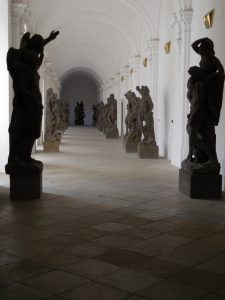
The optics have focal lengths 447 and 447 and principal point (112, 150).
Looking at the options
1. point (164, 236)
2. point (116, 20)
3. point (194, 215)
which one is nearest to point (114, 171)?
point (194, 215)

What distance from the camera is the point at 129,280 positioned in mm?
4090

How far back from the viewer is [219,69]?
318 inches

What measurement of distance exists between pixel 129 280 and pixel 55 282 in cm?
67

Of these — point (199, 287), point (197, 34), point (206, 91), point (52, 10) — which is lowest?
point (199, 287)

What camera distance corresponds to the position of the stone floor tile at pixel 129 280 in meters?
3.92

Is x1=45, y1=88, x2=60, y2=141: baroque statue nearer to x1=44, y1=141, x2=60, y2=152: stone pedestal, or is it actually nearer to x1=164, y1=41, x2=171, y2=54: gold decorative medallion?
x1=44, y1=141, x2=60, y2=152: stone pedestal

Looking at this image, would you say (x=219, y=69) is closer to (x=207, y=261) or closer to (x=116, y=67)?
(x=207, y=261)

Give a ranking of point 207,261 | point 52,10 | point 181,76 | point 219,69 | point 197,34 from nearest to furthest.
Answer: point 207,261, point 219,69, point 197,34, point 181,76, point 52,10

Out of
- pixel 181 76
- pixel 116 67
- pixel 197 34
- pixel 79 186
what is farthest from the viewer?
pixel 116 67

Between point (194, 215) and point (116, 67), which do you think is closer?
point (194, 215)

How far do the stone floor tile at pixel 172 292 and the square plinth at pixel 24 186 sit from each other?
437 centimetres

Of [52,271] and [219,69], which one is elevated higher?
[219,69]

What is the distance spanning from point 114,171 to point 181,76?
11.4ft

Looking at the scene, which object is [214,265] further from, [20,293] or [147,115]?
[147,115]
